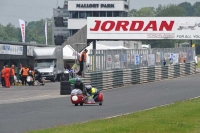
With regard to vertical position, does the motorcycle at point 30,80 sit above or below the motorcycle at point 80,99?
above

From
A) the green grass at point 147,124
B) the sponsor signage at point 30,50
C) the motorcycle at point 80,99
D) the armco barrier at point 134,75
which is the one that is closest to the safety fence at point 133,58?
the armco barrier at point 134,75

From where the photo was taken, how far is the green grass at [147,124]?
44.7 ft

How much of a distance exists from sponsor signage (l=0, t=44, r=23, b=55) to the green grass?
94.1 feet

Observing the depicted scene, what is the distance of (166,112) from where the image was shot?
18766 millimetres

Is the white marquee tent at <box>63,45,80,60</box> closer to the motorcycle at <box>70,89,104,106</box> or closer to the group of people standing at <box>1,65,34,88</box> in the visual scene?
the group of people standing at <box>1,65,34,88</box>

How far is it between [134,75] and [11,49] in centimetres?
1166

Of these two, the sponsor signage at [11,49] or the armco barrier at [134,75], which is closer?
the armco barrier at [134,75]

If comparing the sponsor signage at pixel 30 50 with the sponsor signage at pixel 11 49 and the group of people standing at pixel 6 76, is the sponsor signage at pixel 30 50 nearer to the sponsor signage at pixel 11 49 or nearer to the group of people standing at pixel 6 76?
the sponsor signage at pixel 11 49

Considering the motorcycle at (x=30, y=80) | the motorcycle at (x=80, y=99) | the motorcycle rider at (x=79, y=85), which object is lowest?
the motorcycle at (x=80, y=99)

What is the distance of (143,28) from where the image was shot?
61.8 meters

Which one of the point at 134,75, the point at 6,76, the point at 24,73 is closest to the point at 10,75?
the point at 6,76

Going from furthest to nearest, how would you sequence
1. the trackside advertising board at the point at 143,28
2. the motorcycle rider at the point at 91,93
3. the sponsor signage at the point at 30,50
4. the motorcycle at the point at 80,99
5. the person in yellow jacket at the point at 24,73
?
the trackside advertising board at the point at 143,28, the sponsor signage at the point at 30,50, the person in yellow jacket at the point at 24,73, the motorcycle rider at the point at 91,93, the motorcycle at the point at 80,99

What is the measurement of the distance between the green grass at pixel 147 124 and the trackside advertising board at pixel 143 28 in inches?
1677

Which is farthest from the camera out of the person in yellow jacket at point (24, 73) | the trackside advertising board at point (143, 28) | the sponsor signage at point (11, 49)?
the trackside advertising board at point (143, 28)
